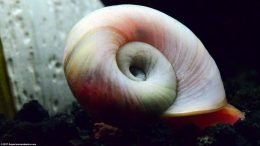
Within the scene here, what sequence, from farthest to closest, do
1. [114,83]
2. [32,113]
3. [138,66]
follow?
1. [32,113]
2. [138,66]
3. [114,83]

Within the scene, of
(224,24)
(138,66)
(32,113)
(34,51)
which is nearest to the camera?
(138,66)

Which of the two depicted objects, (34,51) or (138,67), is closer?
(138,67)

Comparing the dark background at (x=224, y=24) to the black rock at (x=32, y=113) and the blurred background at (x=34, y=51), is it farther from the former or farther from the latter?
the black rock at (x=32, y=113)

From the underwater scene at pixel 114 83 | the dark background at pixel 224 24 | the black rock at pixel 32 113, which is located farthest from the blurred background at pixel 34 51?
the dark background at pixel 224 24

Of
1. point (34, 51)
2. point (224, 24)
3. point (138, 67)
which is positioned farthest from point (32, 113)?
point (224, 24)

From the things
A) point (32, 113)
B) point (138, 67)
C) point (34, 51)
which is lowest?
point (32, 113)

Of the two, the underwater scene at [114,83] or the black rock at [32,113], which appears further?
the black rock at [32,113]

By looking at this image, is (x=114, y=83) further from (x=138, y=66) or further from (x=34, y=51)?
(x=34, y=51)

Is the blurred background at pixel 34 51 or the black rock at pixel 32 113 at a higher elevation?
the blurred background at pixel 34 51

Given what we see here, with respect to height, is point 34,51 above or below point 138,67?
above
